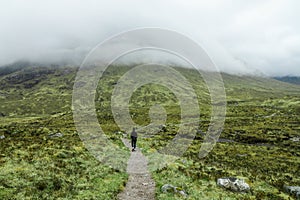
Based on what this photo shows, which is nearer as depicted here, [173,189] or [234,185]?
[173,189]

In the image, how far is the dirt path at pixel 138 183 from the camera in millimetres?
18277

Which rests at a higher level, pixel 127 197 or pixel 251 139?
pixel 127 197

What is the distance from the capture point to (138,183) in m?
21.4

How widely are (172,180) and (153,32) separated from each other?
1645 centimetres

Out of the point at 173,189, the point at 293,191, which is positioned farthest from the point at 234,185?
the point at 173,189

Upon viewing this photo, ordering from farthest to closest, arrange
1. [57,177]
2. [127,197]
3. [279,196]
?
[279,196] → [57,177] → [127,197]

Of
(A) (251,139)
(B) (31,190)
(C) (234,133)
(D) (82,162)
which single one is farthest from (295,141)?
(B) (31,190)

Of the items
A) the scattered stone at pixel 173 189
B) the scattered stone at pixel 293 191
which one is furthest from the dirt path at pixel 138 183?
the scattered stone at pixel 293 191

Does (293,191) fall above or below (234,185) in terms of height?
below

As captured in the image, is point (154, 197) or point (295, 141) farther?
point (295, 141)

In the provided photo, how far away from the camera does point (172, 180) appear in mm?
22453

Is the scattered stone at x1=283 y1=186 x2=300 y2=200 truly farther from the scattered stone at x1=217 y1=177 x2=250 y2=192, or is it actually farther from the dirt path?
the dirt path

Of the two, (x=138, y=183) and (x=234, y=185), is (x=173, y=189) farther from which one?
(x=234, y=185)

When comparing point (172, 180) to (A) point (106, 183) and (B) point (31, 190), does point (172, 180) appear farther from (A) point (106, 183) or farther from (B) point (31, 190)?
(B) point (31, 190)
